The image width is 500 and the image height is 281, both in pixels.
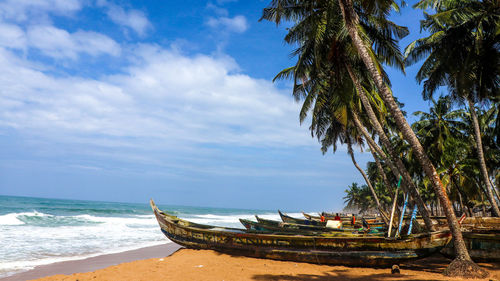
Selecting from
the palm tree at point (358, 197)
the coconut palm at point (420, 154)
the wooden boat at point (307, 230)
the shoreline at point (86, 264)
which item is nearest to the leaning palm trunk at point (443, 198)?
the coconut palm at point (420, 154)

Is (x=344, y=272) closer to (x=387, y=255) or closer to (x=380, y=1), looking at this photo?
(x=387, y=255)

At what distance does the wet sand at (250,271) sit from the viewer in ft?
26.2

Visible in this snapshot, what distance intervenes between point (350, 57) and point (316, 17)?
85.6 inches

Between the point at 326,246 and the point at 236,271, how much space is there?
291 centimetres

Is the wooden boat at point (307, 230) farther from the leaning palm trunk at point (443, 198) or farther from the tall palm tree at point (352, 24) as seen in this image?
the tall palm tree at point (352, 24)

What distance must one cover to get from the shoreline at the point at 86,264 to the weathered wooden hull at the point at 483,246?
11.7 metres

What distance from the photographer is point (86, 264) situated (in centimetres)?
1109

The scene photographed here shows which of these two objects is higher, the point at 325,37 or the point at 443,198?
the point at 325,37

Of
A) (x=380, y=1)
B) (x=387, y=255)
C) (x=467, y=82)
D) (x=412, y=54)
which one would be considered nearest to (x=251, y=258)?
(x=387, y=255)

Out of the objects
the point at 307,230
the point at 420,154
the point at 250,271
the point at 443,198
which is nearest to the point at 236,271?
the point at 250,271

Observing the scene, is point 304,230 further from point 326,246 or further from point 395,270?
point 395,270

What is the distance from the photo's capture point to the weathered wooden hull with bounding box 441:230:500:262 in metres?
9.34

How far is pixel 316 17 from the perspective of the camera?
39.5 feet

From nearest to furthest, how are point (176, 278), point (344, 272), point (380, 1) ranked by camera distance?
point (176, 278)
point (344, 272)
point (380, 1)
